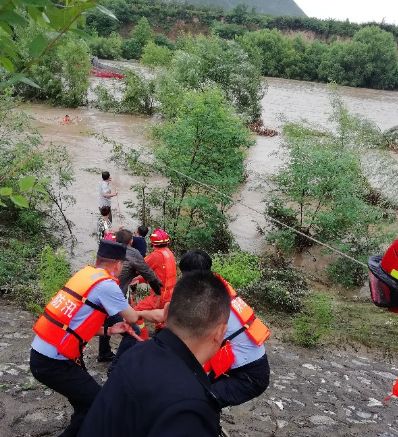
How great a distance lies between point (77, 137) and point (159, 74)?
17.6 ft

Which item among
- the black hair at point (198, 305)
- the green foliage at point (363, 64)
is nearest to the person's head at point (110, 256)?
the black hair at point (198, 305)

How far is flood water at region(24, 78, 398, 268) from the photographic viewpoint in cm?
1296

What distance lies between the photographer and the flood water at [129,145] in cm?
1296

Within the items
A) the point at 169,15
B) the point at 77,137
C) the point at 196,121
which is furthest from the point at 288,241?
the point at 169,15

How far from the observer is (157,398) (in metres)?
1.68

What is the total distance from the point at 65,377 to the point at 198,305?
1811 millimetres

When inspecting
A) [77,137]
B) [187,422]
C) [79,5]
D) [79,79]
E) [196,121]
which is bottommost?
[77,137]

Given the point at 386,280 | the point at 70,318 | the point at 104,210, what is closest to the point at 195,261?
the point at 70,318

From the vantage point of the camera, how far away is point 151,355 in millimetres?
1829

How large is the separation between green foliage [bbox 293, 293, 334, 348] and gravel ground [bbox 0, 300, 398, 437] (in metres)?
0.42

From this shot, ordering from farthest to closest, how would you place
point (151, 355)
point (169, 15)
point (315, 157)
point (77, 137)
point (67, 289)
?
point (169, 15), point (77, 137), point (315, 157), point (67, 289), point (151, 355)

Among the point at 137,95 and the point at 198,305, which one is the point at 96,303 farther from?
the point at 137,95

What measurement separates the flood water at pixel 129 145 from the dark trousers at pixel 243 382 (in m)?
6.89

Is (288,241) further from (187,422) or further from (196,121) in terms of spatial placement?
(187,422)
